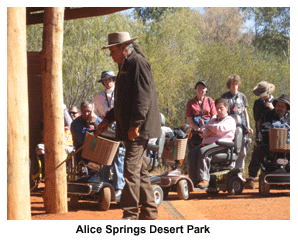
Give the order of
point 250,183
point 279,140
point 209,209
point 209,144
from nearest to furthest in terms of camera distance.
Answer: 1. point 209,209
2. point 279,140
3. point 209,144
4. point 250,183

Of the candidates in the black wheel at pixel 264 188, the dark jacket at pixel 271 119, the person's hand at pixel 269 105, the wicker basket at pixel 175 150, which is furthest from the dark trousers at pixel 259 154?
the wicker basket at pixel 175 150

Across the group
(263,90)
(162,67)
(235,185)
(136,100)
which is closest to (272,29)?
(162,67)

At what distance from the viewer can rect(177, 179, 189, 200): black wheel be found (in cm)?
891

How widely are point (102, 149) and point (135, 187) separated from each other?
173 centimetres

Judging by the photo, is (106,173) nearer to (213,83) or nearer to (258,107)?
(258,107)

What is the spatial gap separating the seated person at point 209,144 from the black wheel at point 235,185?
0.57m

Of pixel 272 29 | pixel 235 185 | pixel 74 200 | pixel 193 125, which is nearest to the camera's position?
pixel 74 200

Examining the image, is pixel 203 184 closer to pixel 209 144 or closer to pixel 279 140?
pixel 209 144

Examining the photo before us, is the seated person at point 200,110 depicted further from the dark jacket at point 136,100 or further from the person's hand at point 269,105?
the dark jacket at point 136,100

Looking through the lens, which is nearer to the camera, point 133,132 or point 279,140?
point 133,132

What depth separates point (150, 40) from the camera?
2786 cm

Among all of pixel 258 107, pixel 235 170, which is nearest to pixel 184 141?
pixel 235 170

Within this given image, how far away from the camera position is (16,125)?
519 centimetres

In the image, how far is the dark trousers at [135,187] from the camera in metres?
5.89
